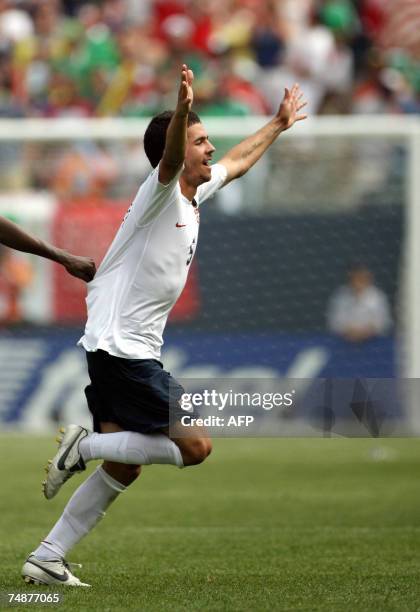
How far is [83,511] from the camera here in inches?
261

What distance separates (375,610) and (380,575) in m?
1.17

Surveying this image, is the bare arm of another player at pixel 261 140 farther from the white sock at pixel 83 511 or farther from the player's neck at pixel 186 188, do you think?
the white sock at pixel 83 511

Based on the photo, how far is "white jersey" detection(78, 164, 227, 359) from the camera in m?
6.42

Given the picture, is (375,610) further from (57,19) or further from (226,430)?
(57,19)

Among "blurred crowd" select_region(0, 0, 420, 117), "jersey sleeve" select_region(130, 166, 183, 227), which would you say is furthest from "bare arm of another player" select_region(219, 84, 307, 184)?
"blurred crowd" select_region(0, 0, 420, 117)

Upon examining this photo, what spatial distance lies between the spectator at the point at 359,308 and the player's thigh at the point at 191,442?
26.1 ft

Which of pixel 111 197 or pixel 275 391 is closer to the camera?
pixel 275 391

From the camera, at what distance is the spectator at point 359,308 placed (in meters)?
14.2

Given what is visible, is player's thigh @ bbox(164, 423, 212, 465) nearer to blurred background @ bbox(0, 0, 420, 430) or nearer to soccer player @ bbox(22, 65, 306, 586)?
soccer player @ bbox(22, 65, 306, 586)

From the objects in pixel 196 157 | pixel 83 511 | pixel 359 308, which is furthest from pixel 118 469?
pixel 359 308

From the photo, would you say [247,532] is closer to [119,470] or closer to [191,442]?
[119,470]

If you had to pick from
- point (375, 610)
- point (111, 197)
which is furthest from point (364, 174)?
point (375, 610)

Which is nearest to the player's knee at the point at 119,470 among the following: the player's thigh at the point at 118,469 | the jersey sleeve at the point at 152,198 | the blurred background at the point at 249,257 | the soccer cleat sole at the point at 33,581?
the player's thigh at the point at 118,469

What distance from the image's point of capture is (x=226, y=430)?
265 inches
